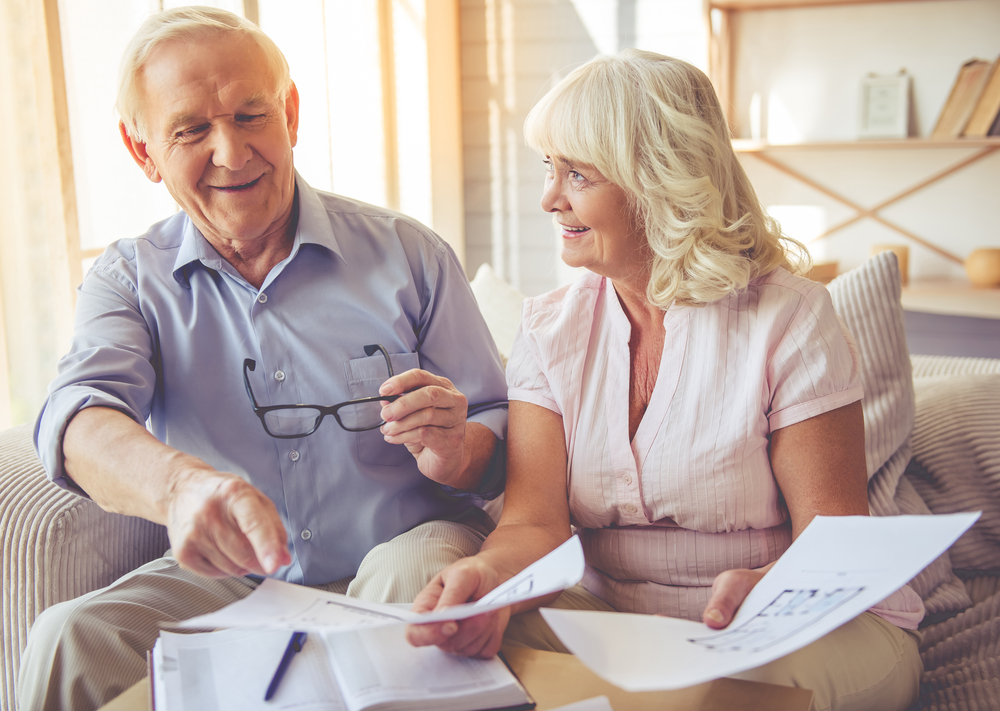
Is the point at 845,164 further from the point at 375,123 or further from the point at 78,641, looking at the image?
the point at 78,641

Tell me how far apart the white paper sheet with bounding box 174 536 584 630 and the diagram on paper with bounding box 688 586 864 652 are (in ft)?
0.48

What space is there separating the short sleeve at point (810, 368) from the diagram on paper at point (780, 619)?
1.31 feet

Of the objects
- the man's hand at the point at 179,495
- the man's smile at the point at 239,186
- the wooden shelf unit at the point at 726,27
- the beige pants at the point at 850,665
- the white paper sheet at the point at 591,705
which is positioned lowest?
the beige pants at the point at 850,665

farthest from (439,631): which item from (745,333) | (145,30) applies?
(145,30)

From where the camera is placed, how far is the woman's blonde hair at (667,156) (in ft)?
3.84

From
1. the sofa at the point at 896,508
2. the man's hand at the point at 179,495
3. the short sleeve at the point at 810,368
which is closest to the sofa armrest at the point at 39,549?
the sofa at the point at 896,508

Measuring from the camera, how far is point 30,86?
181 cm

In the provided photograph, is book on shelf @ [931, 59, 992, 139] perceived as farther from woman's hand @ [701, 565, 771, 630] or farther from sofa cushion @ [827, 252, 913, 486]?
woman's hand @ [701, 565, 771, 630]

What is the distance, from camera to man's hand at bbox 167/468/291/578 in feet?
2.61

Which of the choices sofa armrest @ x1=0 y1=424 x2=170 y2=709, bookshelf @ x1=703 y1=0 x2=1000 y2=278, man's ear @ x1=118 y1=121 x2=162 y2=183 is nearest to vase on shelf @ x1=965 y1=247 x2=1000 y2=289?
bookshelf @ x1=703 y1=0 x2=1000 y2=278

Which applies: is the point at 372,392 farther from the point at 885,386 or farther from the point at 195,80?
the point at 885,386

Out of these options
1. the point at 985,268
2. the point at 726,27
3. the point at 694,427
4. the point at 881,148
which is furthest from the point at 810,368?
the point at 726,27

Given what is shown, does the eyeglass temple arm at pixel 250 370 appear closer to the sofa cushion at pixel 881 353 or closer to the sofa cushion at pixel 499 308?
the sofa cushion at pixel 499 308

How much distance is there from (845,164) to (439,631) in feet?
10.6
